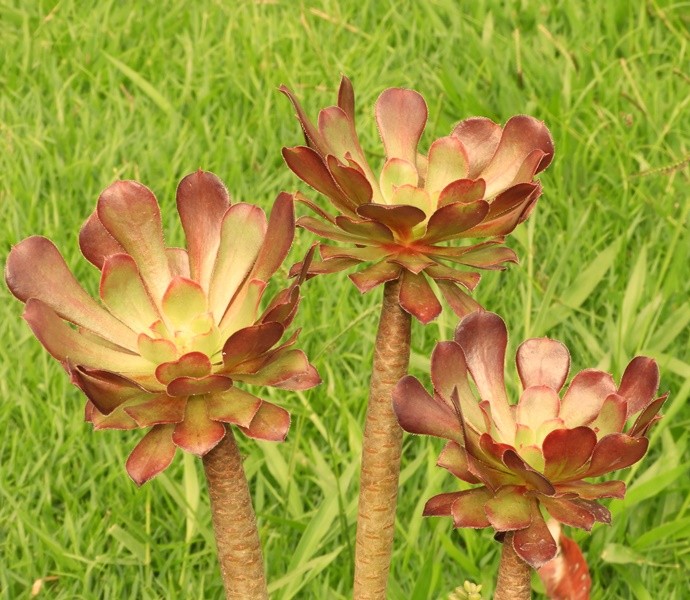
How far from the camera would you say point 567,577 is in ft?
2.65

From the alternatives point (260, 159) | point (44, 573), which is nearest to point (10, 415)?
Result: point (44, 573)

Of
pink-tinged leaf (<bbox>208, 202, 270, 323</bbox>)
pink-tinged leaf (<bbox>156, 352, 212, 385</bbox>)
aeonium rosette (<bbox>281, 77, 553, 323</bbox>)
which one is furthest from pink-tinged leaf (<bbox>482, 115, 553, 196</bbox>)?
pink-tinged leaf (<bbox>156, 352, 212, 385</bbox>)

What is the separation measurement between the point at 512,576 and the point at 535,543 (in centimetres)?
7

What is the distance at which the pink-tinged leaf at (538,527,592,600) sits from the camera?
80cm

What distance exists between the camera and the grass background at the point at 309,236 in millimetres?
1696

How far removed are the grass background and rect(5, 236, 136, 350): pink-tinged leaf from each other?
0.48 metres

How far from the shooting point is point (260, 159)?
2564 mm

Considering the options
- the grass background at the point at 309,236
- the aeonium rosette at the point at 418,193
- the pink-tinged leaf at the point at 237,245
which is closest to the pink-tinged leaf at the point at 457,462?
the aeonium rosette at the point at 418,193

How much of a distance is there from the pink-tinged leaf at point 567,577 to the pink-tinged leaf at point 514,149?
32 centimetres

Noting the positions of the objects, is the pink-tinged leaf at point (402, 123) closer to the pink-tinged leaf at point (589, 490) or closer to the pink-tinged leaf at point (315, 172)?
the pink-tinged leaf at point (315, 172)

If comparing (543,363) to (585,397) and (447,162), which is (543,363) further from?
(447,162)

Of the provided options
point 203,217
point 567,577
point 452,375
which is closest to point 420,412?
point 452,375

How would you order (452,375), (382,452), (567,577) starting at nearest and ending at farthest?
(567,577) < (452,375) < (382,452)

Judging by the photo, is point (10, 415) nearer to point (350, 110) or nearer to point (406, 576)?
point (406, 576)
